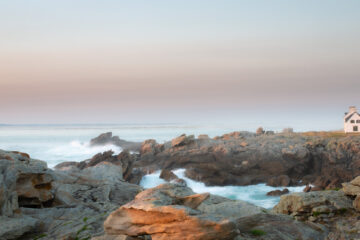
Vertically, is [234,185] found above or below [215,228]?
below

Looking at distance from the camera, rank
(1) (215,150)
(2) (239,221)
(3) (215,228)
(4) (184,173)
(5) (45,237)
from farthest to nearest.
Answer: (1) (215,150) < (4) (184,173) < (5) (45,237) < (2) (239,221) < (3) (215,228)

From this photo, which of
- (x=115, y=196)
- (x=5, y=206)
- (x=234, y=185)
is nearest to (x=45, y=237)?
(x=5, y=206)

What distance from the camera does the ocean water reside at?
42181 millimetres

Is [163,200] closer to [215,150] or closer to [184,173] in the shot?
[184,173]

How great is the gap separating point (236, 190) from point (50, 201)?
112 feet

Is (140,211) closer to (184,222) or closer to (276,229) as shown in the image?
(184,222)

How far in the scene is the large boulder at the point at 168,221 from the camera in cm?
915

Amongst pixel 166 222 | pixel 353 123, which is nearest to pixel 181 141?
pixel 353 123

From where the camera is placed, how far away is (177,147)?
2485 inches

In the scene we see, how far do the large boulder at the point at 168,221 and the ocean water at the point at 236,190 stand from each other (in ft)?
104

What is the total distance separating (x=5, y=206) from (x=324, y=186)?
139 feet

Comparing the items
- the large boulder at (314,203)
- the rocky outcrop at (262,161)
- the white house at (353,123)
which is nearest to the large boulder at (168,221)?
the large boulder at (314,203)

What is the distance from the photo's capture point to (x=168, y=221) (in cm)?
959

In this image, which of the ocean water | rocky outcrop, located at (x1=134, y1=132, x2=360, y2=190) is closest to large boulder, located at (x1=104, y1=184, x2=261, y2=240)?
the ocean water
